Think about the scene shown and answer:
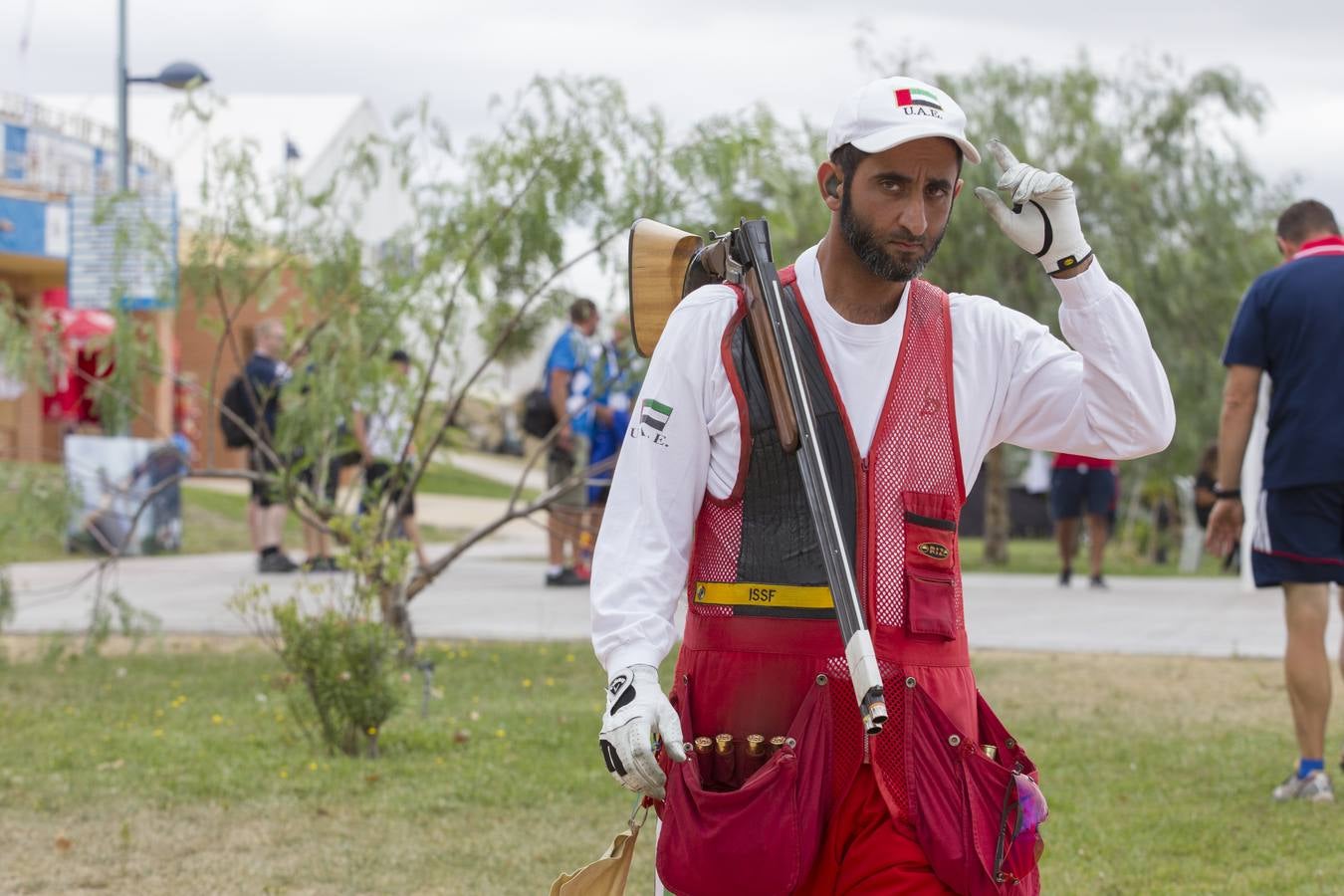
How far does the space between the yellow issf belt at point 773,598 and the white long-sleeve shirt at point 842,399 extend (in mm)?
76

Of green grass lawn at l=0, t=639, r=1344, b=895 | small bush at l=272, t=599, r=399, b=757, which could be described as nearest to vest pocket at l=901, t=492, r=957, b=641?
green grass lawn at l=0, t=639, r=1344, b=895

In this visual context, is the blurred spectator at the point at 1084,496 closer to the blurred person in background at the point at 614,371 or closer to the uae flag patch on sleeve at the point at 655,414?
the blurred person in background at the point at 614,371

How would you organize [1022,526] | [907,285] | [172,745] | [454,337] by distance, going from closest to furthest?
[907,285] → [172,745] → [454,337] → [1022,526]

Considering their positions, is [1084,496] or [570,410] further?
[1084,496]

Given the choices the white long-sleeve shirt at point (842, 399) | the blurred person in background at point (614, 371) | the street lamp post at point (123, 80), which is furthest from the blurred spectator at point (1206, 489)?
the street lamp post at point (123, 80)

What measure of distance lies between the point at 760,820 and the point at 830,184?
1099 mm

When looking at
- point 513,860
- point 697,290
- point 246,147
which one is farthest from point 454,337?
point 697,290

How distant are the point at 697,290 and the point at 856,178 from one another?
35cm

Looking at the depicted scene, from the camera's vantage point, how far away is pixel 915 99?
2.87 m

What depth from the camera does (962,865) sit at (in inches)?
108

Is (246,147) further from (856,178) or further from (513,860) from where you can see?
(856,178)

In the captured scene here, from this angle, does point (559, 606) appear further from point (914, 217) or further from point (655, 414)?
point (914, 217)

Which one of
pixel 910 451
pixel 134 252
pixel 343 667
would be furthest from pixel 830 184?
pixel 134 252

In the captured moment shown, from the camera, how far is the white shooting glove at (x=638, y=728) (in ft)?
8.89
